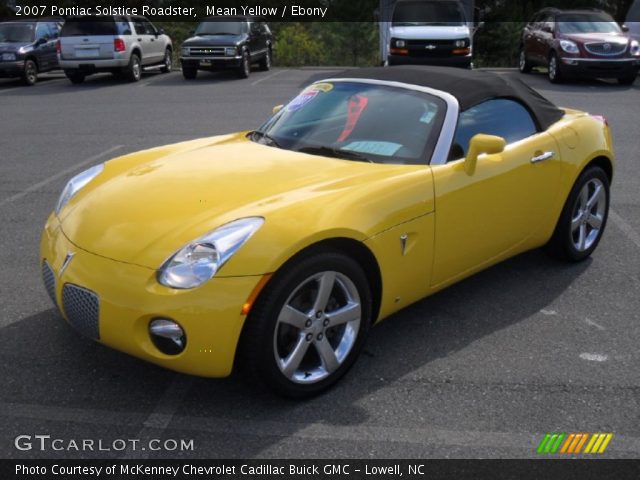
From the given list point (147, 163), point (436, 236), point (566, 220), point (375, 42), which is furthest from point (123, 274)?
point (375, 42)

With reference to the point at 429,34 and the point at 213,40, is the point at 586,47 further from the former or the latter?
the point at 213,40

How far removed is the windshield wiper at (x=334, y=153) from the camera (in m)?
4.16

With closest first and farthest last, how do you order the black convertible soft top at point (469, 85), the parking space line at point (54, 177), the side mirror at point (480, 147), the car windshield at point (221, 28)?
the side mirror at point (480, 147) → the black convertible soft top at point (469, 85) → the parking space line at point (54, 177) → the car windshield at point (221, 28)

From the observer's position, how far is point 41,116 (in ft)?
42.9

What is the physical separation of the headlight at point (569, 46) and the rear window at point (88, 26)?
10581mm

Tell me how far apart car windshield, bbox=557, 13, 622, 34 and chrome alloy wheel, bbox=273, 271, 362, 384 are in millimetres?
15582

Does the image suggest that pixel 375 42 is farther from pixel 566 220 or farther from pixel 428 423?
pixel 428 423

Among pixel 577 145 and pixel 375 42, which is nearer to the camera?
pixel 577 145

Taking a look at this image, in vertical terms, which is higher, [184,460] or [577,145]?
[577,145]

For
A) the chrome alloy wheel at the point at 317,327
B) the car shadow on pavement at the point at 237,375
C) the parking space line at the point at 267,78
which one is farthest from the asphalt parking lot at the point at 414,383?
the parking space line at the point at 267,78

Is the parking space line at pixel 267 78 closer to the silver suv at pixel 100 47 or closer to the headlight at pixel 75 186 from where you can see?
the silver suv at pixel 100 47

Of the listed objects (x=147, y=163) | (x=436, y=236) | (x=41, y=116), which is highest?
(x=147, y=163)

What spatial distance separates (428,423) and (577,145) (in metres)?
2.57

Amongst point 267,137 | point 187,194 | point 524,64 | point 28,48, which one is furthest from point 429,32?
point 187,194
